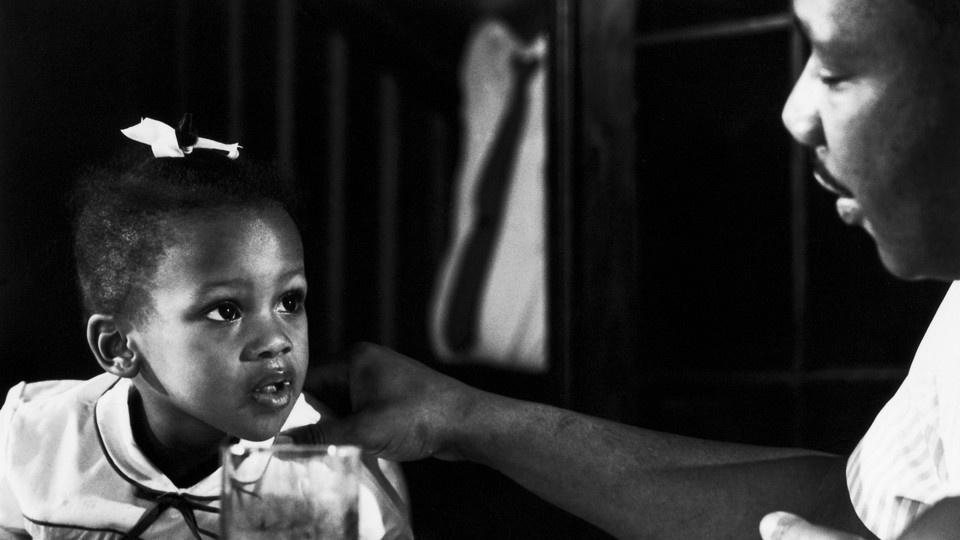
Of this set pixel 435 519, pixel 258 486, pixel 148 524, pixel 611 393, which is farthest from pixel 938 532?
pixel 435 519

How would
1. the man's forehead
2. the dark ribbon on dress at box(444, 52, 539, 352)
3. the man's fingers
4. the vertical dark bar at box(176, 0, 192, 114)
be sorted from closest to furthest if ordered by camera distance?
the man's fingers, the man's forehead, the vertical dark bar at box(176, 0, 192, 114), the dark ribbon on dress at box(444, 52, 539, 352)

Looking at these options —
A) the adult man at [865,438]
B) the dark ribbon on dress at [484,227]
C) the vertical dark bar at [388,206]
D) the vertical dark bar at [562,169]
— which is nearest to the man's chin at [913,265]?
the adult man at [865,438]

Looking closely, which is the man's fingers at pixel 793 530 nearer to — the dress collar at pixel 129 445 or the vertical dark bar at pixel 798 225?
the dress collar at pixel 129 445

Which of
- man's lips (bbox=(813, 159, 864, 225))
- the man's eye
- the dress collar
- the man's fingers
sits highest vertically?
man's lips (bbox=(813, 159, 864, 225))

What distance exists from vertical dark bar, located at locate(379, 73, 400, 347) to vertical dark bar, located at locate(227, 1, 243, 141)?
369mm

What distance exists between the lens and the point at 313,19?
1.60 metres

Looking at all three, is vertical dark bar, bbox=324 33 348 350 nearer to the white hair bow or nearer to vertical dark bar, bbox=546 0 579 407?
vertical dark bar, bbox=546 0 579 407

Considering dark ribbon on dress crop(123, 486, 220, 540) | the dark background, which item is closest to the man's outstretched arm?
dark ribbon on dress crop(123, 486, 220, 540)

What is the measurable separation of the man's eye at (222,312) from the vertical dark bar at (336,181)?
1.98 ft

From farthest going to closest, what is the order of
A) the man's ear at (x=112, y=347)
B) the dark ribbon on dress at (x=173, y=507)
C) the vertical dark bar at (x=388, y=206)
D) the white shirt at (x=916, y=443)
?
the vertical dark bar at (x=388, y=206) < the man's ear at (x=112, y=347) < the dark ribbon on dress at (x=173, y=507) < the white shirt at (x=916, y=443)

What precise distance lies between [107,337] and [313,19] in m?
0.67

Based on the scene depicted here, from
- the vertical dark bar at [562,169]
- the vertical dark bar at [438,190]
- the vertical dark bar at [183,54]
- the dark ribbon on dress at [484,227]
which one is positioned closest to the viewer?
the vertical dark bar at [183,54]

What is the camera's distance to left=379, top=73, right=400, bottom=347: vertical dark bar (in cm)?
180

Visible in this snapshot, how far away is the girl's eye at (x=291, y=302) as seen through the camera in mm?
1045
